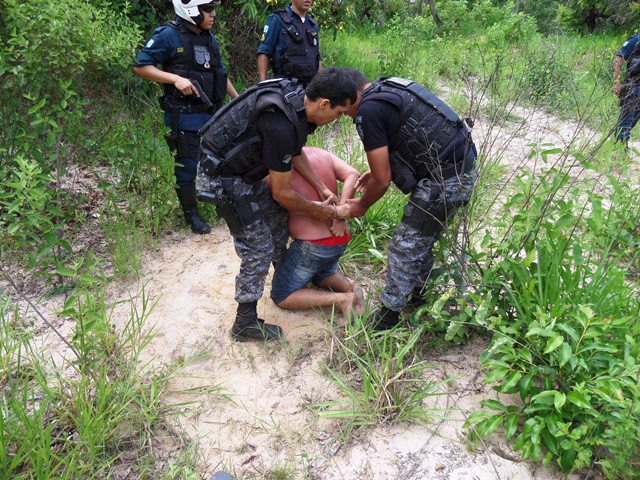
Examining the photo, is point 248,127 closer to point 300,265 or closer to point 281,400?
point 300,265

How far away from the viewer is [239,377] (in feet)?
7.72

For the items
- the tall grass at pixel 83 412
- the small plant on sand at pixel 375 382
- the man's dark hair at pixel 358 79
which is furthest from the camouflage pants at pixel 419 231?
the tall grass at pixel 83 412

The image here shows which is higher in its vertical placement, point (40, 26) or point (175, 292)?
point (40, 26)

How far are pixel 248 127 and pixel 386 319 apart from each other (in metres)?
1.22

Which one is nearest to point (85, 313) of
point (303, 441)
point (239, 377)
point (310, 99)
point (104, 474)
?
point (104, 474)

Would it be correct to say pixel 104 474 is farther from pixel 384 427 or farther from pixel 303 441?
pixel 384 427

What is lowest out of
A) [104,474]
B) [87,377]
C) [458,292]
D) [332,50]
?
[104,474]

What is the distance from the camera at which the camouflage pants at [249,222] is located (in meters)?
2.36

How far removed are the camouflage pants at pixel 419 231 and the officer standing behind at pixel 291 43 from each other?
Result: 7.83 ft

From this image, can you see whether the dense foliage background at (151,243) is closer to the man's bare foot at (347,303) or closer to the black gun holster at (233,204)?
the man's bare foot at (347,303)

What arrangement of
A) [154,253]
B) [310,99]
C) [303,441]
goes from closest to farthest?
1. [303,441]
2. [310,99]
3. [154,253]

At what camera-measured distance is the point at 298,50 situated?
4195 millimetres

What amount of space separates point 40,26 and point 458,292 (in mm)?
2651

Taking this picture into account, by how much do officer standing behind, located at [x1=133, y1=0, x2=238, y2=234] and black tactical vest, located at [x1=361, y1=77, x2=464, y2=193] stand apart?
160 cm
